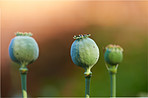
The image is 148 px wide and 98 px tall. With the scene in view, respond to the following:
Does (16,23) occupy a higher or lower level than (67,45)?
higher

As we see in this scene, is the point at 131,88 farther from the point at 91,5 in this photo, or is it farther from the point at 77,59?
the point at 77,59

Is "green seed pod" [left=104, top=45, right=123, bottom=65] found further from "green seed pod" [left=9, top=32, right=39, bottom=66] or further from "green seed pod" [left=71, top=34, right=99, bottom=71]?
"green seed pod" [left=9, top=32, right=39, bottom=66]

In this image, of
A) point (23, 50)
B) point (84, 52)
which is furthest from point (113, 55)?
point (23, 50)

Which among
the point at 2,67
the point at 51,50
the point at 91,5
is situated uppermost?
the point at 91,5

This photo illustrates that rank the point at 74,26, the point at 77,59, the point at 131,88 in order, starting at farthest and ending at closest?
the point at 74,26 → the point at 131,88 → the point at 77,59

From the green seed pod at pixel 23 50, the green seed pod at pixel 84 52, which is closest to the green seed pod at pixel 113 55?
the green seed pod at pixel 84 52

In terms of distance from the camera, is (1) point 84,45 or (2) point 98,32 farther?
(2) point 98,32

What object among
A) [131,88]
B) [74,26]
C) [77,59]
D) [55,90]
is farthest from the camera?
[74,26]

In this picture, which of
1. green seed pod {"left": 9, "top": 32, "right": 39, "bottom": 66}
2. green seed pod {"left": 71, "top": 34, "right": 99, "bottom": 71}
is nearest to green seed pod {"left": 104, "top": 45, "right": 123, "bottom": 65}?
green seed pod {"left": 71, "top": 34, "right": 99, "bottom": 71}

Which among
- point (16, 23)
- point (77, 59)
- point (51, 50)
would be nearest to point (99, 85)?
point (51, 50)

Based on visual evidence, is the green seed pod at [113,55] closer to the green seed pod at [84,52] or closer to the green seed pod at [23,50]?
the green seed pod at [84,52]

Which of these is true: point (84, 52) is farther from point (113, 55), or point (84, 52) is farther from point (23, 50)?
point (23, 50)
